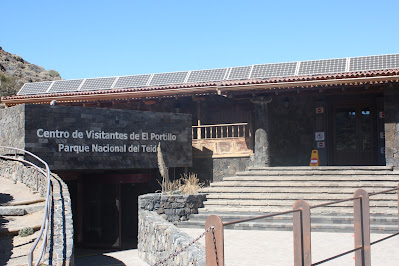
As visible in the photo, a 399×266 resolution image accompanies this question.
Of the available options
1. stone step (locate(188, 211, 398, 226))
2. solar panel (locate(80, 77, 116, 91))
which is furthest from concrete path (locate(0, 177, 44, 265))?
solar panel (locate(80, 77, 116, 91))

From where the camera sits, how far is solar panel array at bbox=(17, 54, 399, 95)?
20.3m

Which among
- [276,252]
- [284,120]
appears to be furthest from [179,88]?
[276,252]

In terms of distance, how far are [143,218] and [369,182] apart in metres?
6.66

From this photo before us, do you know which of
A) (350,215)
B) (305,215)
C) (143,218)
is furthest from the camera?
(143,218)

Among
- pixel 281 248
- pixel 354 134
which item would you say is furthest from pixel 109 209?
pixel 281 248

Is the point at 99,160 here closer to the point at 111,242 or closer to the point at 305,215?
the point at 111,242

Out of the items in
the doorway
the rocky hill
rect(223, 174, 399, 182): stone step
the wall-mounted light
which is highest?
the rocky hill

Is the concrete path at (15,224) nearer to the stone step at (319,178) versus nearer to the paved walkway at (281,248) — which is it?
the paved walkway at (281,248)

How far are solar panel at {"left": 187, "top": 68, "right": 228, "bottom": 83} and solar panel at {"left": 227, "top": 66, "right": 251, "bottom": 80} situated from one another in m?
0.41

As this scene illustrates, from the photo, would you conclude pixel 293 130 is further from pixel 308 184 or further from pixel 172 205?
pixel 172 205

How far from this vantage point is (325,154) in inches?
753

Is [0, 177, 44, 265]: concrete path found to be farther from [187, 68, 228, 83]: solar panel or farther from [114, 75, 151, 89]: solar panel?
[187, 68, 228, 83]: solar panel

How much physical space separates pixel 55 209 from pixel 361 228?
288 inches

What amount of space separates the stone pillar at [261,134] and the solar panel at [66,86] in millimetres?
9870
